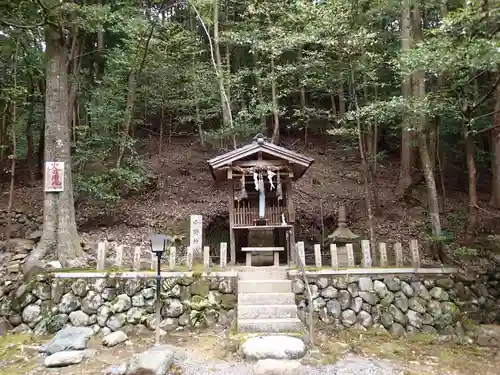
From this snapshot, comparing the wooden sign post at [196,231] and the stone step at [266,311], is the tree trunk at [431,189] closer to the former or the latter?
the stone step at [266,311]

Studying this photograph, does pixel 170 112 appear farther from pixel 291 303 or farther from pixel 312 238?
pixel 291 303

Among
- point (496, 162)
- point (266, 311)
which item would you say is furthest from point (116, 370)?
point (496, 162)

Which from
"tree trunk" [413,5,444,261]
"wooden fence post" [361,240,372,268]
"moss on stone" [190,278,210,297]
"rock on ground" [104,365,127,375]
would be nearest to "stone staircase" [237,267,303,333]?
"moss on stone" [190,278,210,297]

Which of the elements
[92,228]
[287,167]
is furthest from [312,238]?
[92,228]

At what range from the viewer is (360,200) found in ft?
43.5

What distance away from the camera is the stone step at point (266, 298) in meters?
6.79

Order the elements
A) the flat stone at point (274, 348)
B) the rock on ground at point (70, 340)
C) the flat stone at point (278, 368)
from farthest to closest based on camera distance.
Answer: the rock on ground at point (70, 340), the flat stone at point (274, 348), the flat stone at point (278, 368)

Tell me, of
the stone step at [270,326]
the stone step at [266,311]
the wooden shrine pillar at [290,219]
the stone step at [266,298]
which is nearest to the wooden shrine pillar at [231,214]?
the wooden shrine pillar at [290,219]

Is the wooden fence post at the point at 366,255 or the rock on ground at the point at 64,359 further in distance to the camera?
the wooden fence post at the point at 366,255

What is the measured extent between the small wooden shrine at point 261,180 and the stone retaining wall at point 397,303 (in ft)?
5.66

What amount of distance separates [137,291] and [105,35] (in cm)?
1505

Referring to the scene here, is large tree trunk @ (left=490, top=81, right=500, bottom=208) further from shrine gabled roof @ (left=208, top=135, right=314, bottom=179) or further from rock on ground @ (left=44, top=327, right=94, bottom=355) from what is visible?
rock on ground @ (left=44, top=327, right=94, bottom=355)

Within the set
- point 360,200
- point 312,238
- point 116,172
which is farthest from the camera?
point 360,200

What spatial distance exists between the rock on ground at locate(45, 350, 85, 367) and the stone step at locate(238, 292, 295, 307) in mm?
2970
